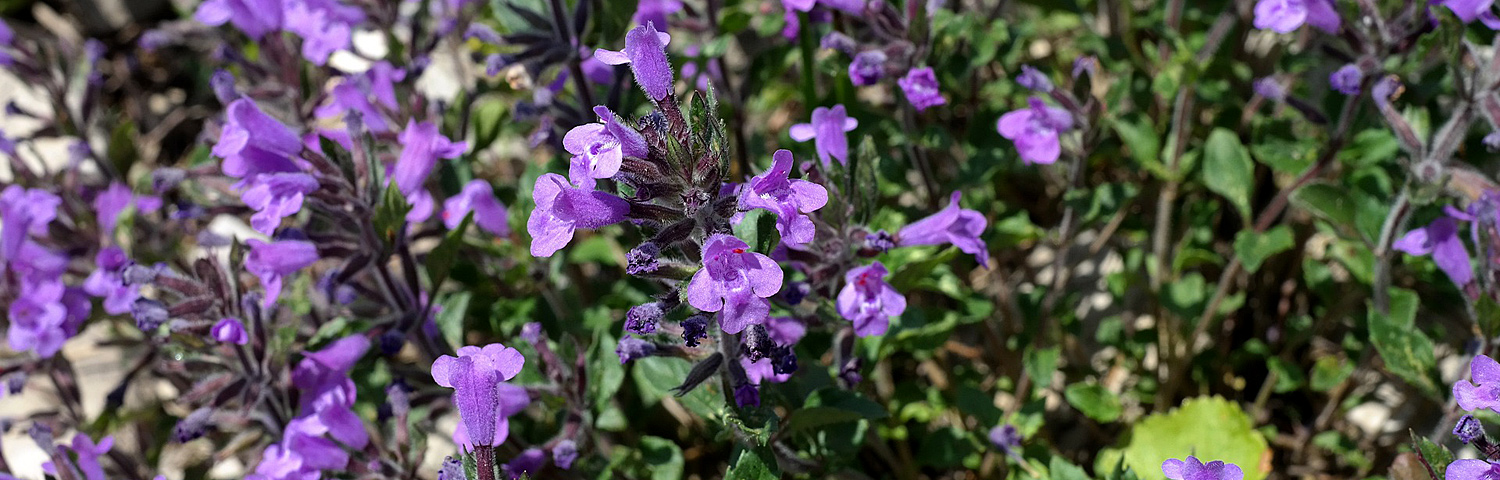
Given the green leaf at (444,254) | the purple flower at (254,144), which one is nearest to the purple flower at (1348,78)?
the green leaf at (444,254)

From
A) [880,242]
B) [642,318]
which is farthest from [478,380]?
[880,242]

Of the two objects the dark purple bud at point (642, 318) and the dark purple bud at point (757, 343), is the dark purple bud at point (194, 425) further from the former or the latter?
the dark purple bud at point (757, 343)

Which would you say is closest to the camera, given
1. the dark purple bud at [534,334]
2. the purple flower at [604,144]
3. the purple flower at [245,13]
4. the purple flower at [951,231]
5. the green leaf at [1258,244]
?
the purple flower at [604,144]

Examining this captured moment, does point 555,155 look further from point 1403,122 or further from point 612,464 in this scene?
point 1403,122

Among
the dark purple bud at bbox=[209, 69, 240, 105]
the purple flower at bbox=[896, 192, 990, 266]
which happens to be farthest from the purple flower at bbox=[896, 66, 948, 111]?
the dark purple bud at bbox=[209, 69, 240, 105]

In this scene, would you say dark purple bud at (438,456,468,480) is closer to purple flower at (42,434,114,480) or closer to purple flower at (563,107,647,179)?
purple flower at (563,107,647,179)

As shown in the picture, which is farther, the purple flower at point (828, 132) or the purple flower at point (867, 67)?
the purple flower at point (867, 67)
